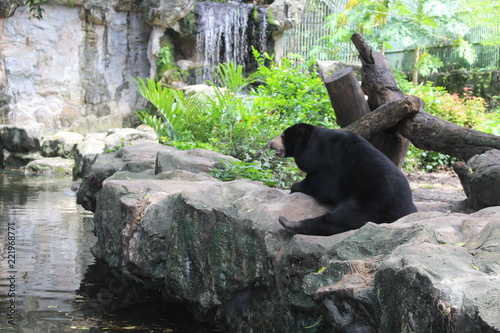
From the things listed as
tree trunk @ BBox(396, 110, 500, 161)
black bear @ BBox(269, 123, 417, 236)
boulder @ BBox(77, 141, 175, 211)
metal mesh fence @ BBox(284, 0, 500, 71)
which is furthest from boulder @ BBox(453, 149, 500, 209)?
metal mesh fence @ BBox(284, 0, 500, 71)

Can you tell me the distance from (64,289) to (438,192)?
5.07m

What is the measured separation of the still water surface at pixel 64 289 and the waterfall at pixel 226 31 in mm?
12436

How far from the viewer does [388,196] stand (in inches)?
143

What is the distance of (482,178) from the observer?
582 centimetres

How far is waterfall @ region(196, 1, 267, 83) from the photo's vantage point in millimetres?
19469

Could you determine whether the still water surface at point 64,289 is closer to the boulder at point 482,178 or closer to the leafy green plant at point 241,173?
→ the leafy green plant at point 241,173

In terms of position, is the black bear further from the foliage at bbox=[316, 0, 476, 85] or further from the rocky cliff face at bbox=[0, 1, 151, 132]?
the rocky cliff face at bbox=[0, 1, 151, 132]

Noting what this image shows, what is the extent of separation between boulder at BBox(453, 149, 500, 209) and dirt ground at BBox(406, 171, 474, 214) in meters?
0.19

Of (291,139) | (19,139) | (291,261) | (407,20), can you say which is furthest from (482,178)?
(19,139)

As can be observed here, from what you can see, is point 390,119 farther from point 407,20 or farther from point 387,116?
point 407,20

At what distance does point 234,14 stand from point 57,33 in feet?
19.8

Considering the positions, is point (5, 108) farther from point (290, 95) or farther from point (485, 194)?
point (485, 194)

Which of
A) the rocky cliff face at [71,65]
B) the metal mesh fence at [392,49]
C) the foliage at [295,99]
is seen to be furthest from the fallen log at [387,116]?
the rocky cliff face at [71,65]

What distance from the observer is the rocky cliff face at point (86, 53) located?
1912 cm
